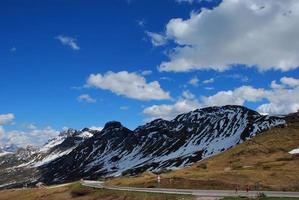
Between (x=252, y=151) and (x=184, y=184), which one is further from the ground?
(x=252, y=151)

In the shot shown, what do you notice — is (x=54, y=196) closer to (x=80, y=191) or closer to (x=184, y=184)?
(x=80, y=191)

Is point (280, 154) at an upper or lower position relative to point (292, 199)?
upper

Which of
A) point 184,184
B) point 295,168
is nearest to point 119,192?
point 184,184

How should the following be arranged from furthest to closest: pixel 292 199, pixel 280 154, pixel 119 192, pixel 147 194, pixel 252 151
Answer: pixel 252 151, pixel 280 154, pixel 119 192, pixel 147 194, pixel 292 199

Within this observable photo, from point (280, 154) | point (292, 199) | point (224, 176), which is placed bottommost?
point (292, 199)

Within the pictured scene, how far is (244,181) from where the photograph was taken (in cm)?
9381

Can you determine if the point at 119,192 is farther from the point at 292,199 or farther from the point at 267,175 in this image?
the point at 292,199

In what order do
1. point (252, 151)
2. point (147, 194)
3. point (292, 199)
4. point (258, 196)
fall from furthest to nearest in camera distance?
point (252, 151) → point (147, 194) → point (258, 196) → point (292, 199)

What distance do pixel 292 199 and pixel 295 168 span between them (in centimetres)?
7024

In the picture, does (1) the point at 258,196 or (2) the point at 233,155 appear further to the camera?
(2) the point at 233,155

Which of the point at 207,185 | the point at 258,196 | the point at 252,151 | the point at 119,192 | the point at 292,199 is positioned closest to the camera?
the point at 292,199

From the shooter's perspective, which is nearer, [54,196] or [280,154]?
[54,196]

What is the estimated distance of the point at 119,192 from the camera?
99188 mm

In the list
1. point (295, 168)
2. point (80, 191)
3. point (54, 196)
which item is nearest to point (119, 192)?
point (80, 191)
